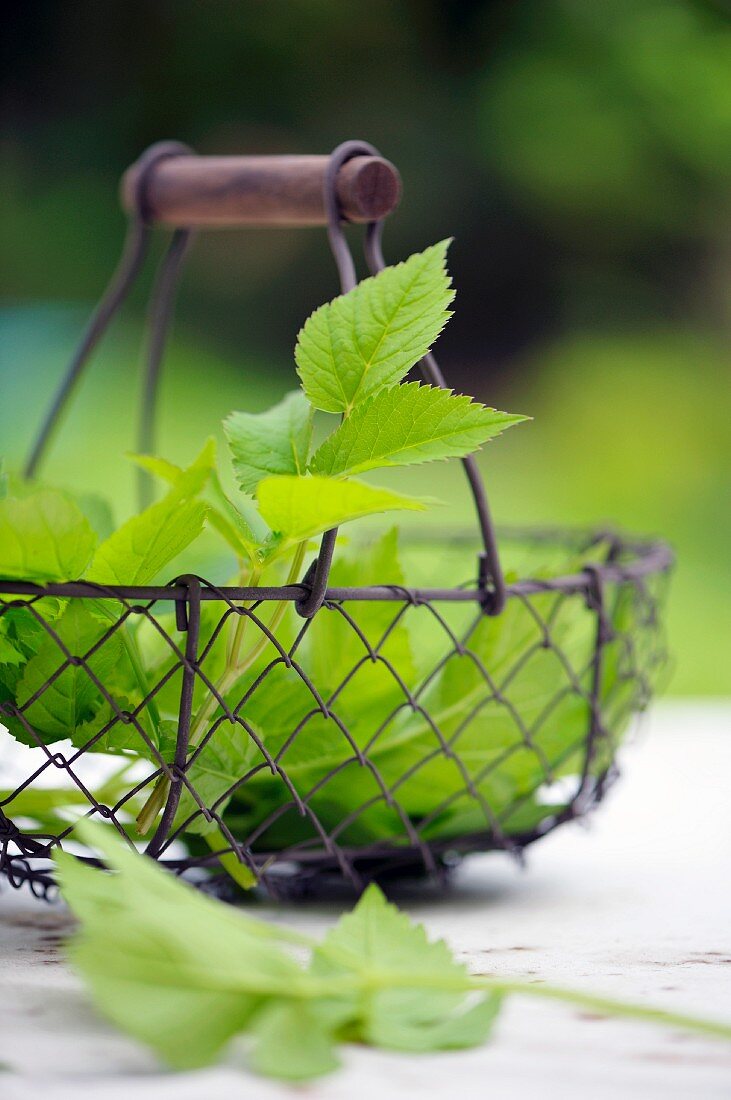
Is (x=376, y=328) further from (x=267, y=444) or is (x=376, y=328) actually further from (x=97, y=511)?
(x=97, y=511)

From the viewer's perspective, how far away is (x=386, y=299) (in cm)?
28

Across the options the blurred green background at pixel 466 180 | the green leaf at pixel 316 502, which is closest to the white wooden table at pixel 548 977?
the green leaf at pixel 316 502

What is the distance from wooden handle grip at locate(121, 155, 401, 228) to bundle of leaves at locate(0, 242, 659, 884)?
0.07 meters

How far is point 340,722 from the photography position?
0.96ft

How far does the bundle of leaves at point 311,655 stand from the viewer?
263 mm

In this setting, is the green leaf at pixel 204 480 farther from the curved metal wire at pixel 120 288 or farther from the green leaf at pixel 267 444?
the curved metal wire at pixel 120 288

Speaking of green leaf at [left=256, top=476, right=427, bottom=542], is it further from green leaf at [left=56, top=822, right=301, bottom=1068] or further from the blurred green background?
the blurred green background

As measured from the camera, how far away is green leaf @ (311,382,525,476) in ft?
0.86

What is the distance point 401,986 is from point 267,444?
0.13m

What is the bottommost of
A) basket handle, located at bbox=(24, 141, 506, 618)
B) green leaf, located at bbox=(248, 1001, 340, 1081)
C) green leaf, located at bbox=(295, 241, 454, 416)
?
green leaf, located at bbox=(248, 1001, 340, 1081)

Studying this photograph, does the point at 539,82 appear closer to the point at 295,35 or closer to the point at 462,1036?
the point at 295,35

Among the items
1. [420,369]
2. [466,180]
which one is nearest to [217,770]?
→ [420,369]

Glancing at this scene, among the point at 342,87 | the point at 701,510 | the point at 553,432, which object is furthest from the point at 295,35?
the point at 701,510

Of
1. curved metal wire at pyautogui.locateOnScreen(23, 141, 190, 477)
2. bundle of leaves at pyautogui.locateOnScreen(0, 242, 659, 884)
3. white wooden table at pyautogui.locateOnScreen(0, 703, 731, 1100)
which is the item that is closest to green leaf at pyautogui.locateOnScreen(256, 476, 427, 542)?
bundle of leaves at pyautogui.locateOnScreen(0, 242, 659, 884)
